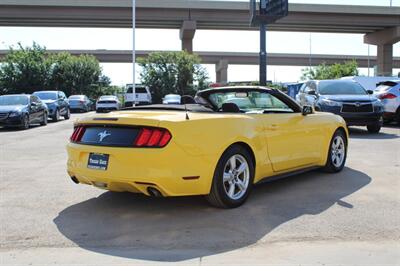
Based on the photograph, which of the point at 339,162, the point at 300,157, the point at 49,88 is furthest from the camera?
the point at 49,88

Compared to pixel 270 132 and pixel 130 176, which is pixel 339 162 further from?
pixel 130 176

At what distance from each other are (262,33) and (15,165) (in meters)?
10.3

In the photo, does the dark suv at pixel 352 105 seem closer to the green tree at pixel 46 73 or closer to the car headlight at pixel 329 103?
the car headlight at pixel 329 103

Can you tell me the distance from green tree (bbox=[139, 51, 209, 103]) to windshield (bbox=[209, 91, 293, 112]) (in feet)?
116

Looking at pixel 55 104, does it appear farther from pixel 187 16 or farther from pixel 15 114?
pixel 187 16

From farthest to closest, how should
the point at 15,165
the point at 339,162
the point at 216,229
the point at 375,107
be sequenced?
the point at 375,107
the point at 15,165
the point at 339,162
the point at 216,229

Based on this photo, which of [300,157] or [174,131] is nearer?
[174,131]

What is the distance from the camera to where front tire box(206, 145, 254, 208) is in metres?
5.48

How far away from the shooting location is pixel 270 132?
245 inches

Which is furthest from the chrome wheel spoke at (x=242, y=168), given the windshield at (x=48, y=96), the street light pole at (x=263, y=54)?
the windshield at (x=48, y=96)

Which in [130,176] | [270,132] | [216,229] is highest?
[270,132]

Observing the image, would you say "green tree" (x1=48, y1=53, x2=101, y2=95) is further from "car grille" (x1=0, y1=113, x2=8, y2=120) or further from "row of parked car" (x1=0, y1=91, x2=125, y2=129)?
"car grille" (x1=0, y1=113, x2=8, y2=120)

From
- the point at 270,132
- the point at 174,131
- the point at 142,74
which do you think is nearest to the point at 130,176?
the point at 174,131

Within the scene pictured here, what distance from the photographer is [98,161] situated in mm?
5387
